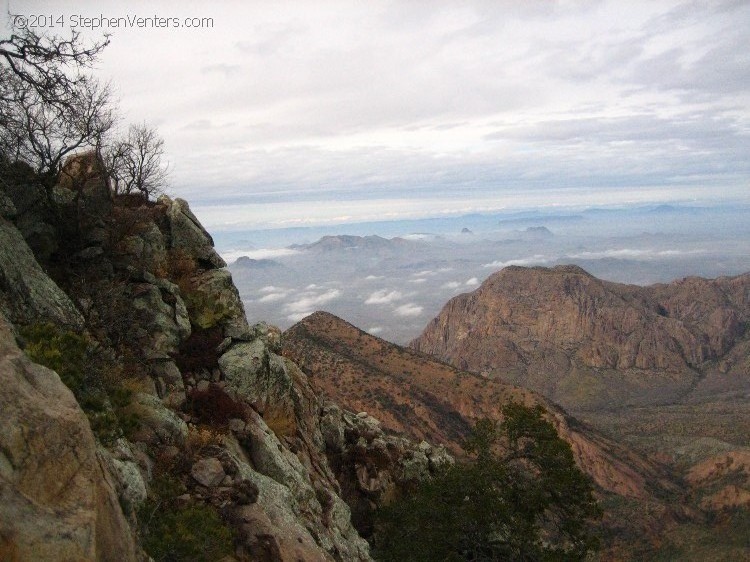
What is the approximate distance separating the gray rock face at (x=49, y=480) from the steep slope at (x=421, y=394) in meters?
59.4

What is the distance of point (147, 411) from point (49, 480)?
608 centimetres

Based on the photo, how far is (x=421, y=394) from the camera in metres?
88.6

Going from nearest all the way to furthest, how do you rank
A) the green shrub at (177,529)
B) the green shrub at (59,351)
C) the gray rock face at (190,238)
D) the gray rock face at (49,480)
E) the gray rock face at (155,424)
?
the gray rock face at (49,480) < the green shrub at (177,529) < the green shrub at (59,351) < the gray rock face at (155,424) < the gray rock face at (190,238)

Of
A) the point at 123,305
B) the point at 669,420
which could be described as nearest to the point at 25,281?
the point at 123,305

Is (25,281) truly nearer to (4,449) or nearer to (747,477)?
(4,449)

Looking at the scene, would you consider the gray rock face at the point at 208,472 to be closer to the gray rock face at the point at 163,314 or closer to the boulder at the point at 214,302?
the gray rock face at the point at 163,314

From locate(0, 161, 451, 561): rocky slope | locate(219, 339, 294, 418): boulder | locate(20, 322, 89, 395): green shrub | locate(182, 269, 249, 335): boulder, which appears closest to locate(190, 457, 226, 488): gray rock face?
locate(0, 161, 451, 561): rocky slope

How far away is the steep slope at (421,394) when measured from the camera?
73369mm

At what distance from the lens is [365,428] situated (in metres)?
26.6

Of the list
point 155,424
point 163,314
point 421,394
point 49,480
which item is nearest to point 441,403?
point 421,394

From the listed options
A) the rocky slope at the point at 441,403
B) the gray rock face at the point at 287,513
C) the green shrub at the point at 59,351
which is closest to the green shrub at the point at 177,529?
the gray rock face at the point at 287,513

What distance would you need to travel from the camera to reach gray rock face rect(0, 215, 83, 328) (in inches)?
453

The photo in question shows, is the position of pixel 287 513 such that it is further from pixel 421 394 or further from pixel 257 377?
pixel 421 394

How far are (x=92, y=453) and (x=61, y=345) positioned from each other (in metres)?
4.02
